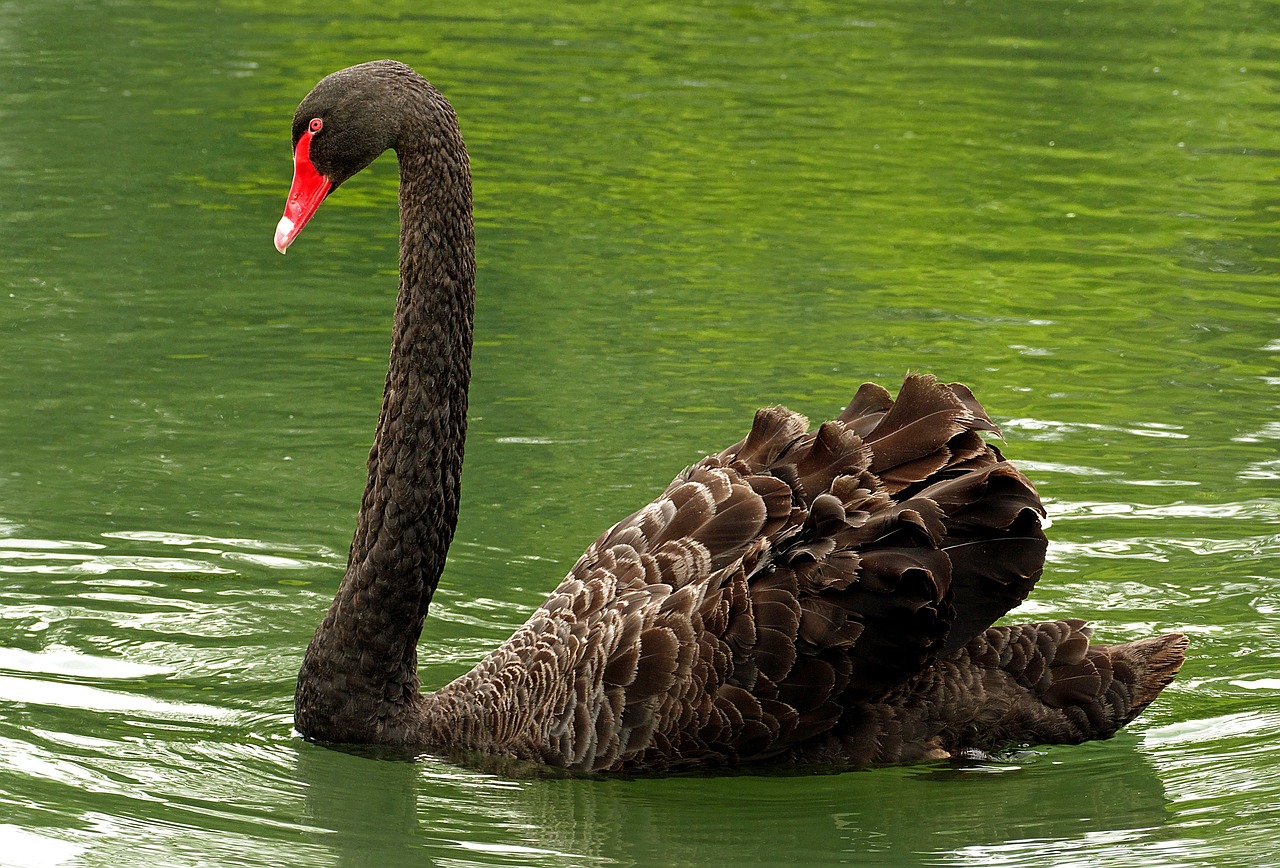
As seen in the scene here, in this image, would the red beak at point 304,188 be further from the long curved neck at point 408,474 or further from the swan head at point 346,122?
the long curved neck at point 408,474

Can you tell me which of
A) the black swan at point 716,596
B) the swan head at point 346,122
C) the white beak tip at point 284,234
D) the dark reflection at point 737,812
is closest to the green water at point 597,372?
the dark reflection at point 737,812

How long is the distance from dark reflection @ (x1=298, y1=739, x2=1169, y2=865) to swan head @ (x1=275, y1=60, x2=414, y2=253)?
1601mm

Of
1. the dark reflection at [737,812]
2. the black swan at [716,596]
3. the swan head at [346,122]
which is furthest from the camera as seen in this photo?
the swan head at [346,122]

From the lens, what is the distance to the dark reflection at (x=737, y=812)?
5094 mm

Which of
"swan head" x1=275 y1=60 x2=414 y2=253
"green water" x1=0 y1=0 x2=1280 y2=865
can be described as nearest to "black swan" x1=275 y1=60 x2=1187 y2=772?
"swan head" x1=275 y1=60 x2=414 y2=253

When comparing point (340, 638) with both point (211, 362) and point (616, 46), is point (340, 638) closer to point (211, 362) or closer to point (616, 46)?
point (211, 362)

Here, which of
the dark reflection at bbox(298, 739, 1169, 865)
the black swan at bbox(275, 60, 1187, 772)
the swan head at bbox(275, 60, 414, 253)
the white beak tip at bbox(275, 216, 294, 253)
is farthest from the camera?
the swan head at bbox(275, 60, 414, 253)

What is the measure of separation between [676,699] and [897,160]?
972cm

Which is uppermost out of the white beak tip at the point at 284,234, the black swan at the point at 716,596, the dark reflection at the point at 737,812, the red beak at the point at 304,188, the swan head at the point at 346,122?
the swan head at the point at 346,122

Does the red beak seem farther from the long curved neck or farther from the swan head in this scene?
the long curved neck

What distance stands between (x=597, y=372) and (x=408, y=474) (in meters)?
3.62

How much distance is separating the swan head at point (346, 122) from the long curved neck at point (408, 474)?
8 cm

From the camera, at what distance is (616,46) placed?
18891mm

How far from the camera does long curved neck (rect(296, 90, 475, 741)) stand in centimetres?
562
